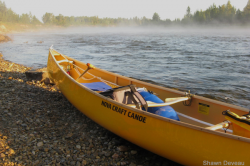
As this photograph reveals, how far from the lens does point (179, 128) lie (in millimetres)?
2826

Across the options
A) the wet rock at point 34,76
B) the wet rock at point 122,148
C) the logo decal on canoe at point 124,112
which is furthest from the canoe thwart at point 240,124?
the wet rock at point 34,76

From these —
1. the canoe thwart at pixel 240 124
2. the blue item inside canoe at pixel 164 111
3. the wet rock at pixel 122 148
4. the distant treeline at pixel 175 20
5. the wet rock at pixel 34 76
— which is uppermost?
the distant treeline at pixel 175 20

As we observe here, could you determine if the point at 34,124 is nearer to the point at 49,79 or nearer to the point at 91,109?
the point at 91,109

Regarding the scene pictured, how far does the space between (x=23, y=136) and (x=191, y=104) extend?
11.5ft

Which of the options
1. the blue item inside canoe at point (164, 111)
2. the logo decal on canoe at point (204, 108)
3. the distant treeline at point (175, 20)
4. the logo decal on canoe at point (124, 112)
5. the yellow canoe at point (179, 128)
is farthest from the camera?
the distant treeline at point (175, 20)

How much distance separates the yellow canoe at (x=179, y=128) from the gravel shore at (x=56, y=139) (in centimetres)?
31

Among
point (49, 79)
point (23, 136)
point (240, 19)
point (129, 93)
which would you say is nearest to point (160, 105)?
point (129, 93)

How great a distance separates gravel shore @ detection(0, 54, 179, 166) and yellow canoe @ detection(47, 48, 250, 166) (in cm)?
31

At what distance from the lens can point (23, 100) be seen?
5574 mm

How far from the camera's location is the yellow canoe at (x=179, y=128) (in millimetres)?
2525

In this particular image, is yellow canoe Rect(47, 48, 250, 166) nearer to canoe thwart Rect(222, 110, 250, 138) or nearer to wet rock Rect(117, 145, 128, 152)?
canoe thwart Rect(222, 110, 250, 138)

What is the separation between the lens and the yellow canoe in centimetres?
253

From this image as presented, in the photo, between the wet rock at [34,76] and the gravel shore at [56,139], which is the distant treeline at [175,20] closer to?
the wet rock at [34,76]

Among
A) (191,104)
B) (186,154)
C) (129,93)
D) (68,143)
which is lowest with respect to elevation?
(68,143)
